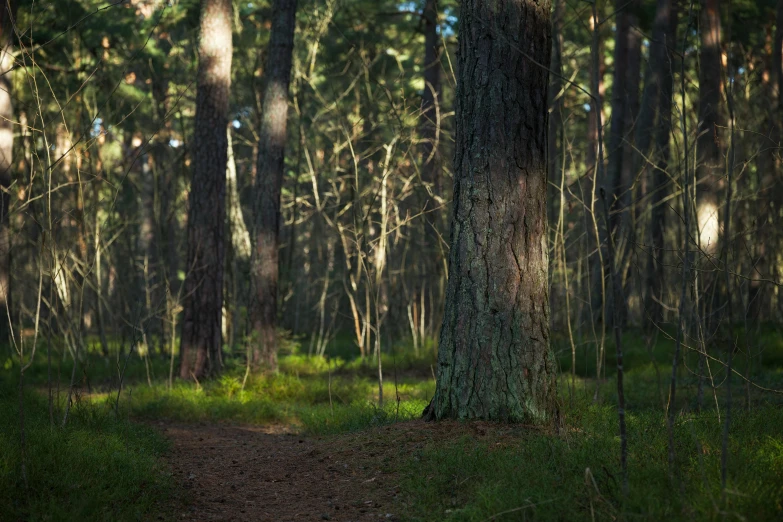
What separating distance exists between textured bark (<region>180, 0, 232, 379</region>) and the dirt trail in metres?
3.20

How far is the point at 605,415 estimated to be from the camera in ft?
17.5

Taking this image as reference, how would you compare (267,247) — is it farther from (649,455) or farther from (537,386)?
(649,455)

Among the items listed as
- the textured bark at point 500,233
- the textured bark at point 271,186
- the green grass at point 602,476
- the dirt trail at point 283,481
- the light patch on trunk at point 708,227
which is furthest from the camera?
the light patch on trunk at point 708,227

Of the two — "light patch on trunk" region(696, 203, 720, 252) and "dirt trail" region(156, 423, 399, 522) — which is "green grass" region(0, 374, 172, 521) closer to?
"dirt trail" region(156, 423, 399, 522)

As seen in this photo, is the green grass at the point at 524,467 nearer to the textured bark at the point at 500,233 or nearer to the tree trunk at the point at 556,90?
the textured bark at the point at 500,233

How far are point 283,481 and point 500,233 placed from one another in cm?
226

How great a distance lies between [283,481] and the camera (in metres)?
4.64

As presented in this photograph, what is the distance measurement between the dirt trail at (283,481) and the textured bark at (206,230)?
3.20m

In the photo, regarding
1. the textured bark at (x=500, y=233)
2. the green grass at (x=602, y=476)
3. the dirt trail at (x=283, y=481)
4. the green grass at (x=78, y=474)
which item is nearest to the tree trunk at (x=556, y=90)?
the textured bark at (x=500, y=233)

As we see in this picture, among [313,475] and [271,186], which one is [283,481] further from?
[271,186]

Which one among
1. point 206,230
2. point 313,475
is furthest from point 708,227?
point 313,475

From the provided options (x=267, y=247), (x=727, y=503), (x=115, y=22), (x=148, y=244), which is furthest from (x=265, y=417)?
(x=148, y=244)

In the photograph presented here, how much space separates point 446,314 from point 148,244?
17057 mm

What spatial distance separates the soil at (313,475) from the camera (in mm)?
3953
